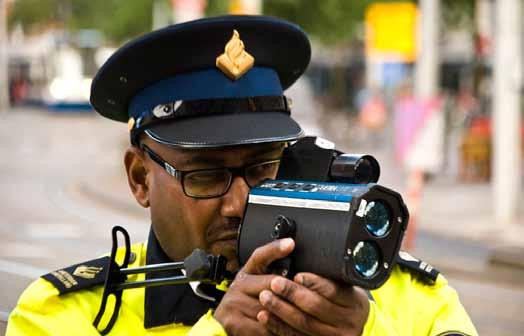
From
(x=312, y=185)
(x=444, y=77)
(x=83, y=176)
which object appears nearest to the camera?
(x=312, y=185)

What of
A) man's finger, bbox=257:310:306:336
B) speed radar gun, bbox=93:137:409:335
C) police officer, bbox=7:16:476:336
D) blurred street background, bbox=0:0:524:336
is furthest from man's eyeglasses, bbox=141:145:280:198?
blurred street background, bbox=0:0:524:336

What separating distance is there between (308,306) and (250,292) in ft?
0.37

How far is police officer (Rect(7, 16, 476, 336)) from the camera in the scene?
2.08 m

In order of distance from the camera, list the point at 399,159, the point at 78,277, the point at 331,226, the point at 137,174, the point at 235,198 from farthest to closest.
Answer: the point at 399,159 → the point at 137,174 → the point at 78,277 → the point at 235,198 → the point at 331,226

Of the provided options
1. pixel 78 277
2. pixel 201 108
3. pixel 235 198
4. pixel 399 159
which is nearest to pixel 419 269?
pixel 235 198

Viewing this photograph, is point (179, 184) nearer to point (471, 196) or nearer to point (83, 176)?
point (471, 196)

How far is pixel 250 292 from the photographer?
174 cm

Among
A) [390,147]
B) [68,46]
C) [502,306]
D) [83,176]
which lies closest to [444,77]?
[68,46]

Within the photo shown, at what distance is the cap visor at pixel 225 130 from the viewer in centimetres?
209

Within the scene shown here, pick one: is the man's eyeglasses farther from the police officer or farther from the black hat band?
the black hat band

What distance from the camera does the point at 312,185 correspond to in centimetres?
179

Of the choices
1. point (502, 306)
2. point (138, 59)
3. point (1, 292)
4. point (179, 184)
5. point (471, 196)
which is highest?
point (138, 59)

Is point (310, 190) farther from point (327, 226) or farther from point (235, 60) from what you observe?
point (235, 60)

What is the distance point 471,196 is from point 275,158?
45.1ft
